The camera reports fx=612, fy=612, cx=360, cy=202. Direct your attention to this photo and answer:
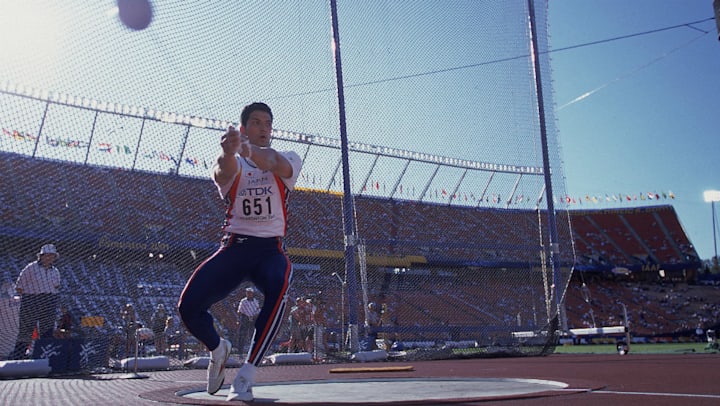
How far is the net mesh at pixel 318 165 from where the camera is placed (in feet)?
23.8

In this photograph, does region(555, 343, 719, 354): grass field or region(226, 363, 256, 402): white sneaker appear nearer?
region(226, 363, 256, 402): white sneaker

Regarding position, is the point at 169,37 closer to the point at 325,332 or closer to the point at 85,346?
the point at 85,346

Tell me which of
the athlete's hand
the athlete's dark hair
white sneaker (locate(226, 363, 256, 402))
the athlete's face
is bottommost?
white sneaker (locate(226, 363, 256, 402))

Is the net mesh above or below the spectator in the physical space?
above

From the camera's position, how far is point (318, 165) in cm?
913

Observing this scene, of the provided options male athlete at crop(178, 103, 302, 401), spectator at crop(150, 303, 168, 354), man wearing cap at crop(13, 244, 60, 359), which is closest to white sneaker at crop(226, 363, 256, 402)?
male athlete at crop(178, 103, 302, 401)

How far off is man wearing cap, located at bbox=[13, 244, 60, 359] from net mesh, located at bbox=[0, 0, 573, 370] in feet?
0.12

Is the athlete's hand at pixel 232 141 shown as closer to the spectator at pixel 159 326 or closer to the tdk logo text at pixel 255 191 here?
the tdk logo text at pixel 255 191

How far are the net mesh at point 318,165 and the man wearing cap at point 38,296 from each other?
35mm

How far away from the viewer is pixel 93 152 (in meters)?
8.38

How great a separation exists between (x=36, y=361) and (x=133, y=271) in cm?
302

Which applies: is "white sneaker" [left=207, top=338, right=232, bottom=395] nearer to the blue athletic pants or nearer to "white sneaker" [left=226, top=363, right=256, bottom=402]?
the blue athletic pants

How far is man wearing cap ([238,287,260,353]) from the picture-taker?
9.76m

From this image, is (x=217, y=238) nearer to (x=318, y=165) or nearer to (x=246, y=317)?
(x=246, y=317)
